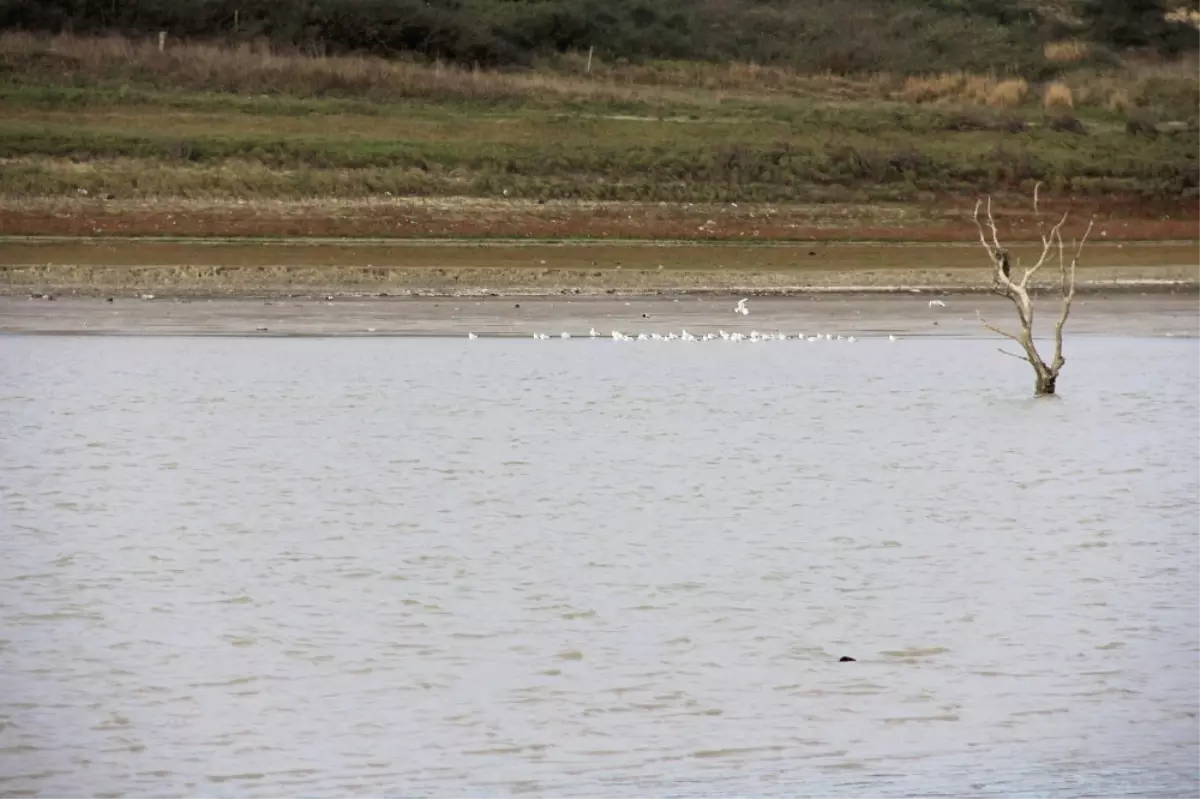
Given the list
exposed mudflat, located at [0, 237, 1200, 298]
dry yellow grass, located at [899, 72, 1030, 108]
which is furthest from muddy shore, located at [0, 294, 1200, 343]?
dry yellow grass, located at [899, 72, 1030, 108]

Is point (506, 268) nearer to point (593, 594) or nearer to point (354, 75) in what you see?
point (354, 75)

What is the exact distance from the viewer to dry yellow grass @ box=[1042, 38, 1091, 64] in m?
51.8

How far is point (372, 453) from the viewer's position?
54.3ft

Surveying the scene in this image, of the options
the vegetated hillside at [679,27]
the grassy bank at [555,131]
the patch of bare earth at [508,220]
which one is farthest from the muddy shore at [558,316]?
the vegetated hillside at [679,27]

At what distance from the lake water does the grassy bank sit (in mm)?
16344

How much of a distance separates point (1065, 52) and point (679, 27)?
969cm

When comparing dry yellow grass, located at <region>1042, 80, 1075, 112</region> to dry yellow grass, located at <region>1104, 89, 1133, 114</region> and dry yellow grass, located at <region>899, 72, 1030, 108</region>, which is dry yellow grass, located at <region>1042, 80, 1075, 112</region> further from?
dry yellow grass, located at <region>1104, 89, 1133, 114</region>

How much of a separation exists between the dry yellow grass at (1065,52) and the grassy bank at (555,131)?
128 inches

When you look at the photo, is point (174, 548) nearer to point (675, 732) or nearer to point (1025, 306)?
point (675, 732)

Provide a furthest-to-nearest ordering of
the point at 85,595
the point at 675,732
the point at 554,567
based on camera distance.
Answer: the point at 554,567
the point at 85,595
the point at 675,732

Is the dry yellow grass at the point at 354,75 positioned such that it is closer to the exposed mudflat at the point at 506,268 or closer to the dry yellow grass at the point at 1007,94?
the dry yellow grass at the point at 1007,94

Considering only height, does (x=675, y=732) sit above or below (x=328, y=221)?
above

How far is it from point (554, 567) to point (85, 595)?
2.56 m

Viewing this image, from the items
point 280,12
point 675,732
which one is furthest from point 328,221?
point 675,732
